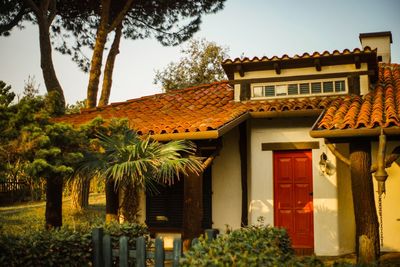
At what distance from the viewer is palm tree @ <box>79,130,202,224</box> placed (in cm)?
862

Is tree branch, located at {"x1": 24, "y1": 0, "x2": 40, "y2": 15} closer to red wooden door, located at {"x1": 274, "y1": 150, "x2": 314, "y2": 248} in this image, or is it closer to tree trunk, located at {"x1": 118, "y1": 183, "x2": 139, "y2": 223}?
tree trunk, located at {"x1": 118, "y1": 183, "x2": 139, "y2": 223}

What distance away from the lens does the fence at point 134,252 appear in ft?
20.8

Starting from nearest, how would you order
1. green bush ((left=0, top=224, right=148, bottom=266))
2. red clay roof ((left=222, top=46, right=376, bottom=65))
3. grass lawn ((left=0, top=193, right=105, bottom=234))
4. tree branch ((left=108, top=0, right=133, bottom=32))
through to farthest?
green bush ((left=0, top=224, right=148, bottom=266)), red clay roof ((left=222, top=46, right=376, bottom=65)), grass lawn ((left=0, top=193, right=105, bottom=234)), tree branch ((left=108, top=0, right=133, bottom=32))

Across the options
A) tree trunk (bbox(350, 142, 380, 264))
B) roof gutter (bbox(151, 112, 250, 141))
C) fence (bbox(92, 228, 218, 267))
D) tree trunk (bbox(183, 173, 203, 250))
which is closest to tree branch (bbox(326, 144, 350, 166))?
tree trunk (bbox(350, 142, 380, 264))

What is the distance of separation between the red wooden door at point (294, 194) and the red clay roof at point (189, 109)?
1.14 metres

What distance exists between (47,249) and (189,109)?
5.95 meters

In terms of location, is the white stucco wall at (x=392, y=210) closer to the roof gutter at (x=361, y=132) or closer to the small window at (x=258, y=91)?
the roof gutter at (x=361, y=132)

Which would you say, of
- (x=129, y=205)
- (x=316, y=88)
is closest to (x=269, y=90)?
(x=316, y=88)

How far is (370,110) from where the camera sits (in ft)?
Result: 30.8

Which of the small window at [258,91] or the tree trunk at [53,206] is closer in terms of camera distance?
the tree trunk at [53,206]

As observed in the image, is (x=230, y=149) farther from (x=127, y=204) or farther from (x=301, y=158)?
(x=127, y=204)

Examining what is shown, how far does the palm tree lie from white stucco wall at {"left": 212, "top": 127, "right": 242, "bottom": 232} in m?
1.91

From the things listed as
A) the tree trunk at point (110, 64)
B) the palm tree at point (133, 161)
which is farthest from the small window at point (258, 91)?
the tree trunk at point (110, 64)

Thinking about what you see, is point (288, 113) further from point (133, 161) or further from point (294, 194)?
point (133, 161)
